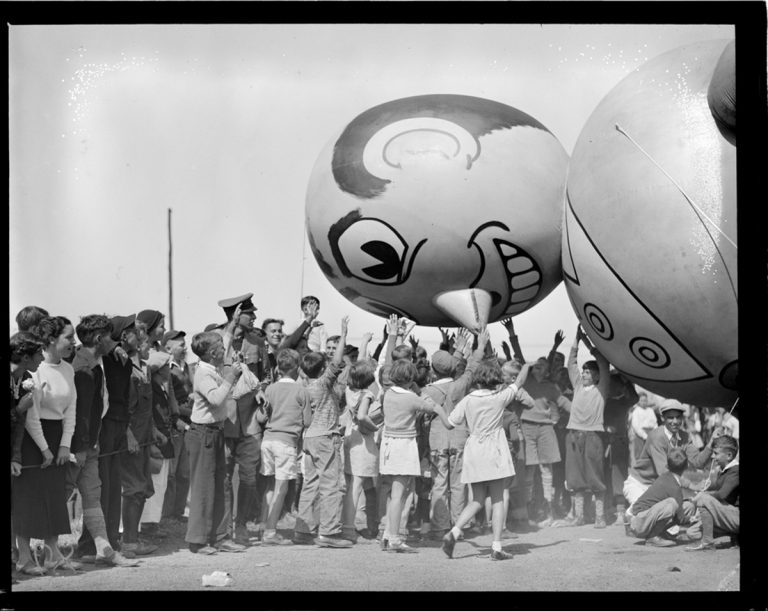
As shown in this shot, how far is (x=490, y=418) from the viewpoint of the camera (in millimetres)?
8391

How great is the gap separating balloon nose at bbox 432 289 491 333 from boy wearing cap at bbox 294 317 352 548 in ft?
3.89

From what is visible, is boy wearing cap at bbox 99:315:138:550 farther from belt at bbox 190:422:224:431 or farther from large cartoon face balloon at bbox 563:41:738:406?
large cartoon face balloon at bbox 563:41:738:406

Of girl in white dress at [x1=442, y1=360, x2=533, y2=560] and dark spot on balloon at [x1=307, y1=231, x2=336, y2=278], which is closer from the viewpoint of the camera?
girl in white dress at [x1=442, y1=360, x2=533, y2=560]

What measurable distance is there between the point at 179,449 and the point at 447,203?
289 centimetres

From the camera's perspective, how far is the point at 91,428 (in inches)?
313

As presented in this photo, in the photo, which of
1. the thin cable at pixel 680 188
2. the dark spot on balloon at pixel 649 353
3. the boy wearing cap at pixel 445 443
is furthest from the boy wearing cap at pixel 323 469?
the thin cable at pixel 680 188

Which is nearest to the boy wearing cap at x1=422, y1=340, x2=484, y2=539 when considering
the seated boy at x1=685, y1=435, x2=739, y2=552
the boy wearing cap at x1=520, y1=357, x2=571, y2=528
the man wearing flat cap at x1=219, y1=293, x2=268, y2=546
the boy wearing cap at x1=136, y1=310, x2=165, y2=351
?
the boy wearing cap at x1=520, y1=357, x2=571, y2=528

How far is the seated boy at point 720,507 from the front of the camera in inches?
319

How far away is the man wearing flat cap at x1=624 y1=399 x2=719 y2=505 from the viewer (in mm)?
9102

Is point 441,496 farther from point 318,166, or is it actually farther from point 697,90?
point 697,90

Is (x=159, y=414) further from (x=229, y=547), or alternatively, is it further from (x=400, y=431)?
(x=400, y=431)

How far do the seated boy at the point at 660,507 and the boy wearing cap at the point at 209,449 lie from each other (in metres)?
2.85

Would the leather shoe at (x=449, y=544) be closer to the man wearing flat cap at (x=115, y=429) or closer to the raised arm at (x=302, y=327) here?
the man wearing flat cap at (x=115, y=429)

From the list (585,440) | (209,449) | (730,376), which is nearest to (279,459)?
(209,449)
